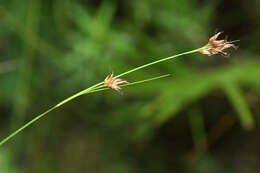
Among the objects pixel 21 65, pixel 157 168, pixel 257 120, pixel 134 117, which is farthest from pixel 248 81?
pixel 21 65

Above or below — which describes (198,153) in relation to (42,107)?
below

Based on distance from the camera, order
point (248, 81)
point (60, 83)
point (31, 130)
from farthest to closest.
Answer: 1. point (31, 130)
2. point (60, 83)
3. point (248, 81)

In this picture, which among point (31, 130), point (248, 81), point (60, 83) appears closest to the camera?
point (248, 81)

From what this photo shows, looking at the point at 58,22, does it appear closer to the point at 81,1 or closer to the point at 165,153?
the point at 81,1

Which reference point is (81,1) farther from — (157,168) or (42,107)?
(157,168)

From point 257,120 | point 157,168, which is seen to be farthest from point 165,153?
point 257,120

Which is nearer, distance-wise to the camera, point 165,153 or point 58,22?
point 58,22

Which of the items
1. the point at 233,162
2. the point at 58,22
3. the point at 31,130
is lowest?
the point at 233,162
